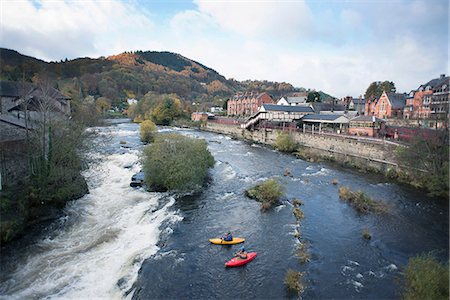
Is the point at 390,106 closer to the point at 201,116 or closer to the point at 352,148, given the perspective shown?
the point at 352,148

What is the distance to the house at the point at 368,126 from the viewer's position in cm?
3494

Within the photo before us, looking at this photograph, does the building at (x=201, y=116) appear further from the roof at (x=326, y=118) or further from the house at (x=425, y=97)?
the house at (x=425, y=97)

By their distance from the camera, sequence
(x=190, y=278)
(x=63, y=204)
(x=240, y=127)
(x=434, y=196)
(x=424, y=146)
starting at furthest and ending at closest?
(x=240, y=127), (x=424, y=146), (x=434, y=196), (x=63, y=204), (x=190, y=278)

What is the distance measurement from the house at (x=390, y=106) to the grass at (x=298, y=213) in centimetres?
4139

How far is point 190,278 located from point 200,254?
1770 mm

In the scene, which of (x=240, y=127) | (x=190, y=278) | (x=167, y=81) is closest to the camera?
(x=190, y=278)

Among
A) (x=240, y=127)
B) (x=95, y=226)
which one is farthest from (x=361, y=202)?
(x=240, y=127)

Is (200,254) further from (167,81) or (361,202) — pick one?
(167,81)

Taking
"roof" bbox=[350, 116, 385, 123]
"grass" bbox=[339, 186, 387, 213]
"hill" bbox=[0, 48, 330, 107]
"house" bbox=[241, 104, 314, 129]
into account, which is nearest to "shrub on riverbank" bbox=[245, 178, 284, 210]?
"grass" bbox=[339, 186, 387, 213]

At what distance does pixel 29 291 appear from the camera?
1016 cm

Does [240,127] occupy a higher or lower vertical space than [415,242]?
higher

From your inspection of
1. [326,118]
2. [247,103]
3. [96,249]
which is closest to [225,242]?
[96,249]

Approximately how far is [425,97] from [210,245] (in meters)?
49.8

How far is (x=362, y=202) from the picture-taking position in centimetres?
1880
